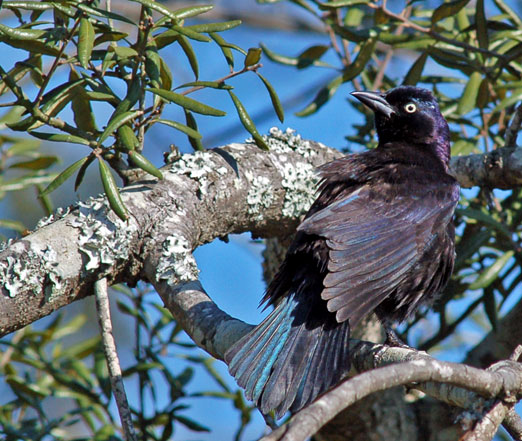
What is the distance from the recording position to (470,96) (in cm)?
379

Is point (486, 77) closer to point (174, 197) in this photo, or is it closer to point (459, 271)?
point (459, 271)

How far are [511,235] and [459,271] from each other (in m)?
0.47

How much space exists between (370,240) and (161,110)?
3.49 ft

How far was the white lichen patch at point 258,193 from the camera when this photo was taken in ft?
11.5

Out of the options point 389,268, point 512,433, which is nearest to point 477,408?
point 512,433

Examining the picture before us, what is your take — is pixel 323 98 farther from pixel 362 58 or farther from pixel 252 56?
pixel 252 56

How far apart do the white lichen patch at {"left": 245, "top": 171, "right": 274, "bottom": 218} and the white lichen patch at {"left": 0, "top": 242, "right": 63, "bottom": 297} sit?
41.8 inches

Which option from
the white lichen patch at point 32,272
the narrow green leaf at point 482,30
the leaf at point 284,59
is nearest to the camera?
the white lichen patch at point 32,272

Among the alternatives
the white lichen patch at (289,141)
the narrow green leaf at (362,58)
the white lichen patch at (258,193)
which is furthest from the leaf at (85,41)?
the narrow green leaf at (362,58)

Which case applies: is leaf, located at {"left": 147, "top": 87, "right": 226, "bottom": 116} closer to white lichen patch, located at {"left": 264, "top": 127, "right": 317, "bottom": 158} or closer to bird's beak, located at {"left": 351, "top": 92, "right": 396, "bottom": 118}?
white lichen patch, located at {"left": 264, "top": 127, "right": 317, "bottom": 158}

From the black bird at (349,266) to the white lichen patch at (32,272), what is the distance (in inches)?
27.1

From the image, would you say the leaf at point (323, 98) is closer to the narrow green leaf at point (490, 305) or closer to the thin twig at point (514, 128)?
the thin twig at point (514, 128)

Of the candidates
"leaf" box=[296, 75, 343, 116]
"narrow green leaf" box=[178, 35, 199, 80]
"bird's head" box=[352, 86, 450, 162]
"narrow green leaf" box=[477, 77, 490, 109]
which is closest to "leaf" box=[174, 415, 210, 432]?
"narrow green leaf" box=[178, 35, 199, 80]

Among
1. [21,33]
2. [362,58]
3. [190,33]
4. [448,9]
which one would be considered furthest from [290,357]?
[448,9]
